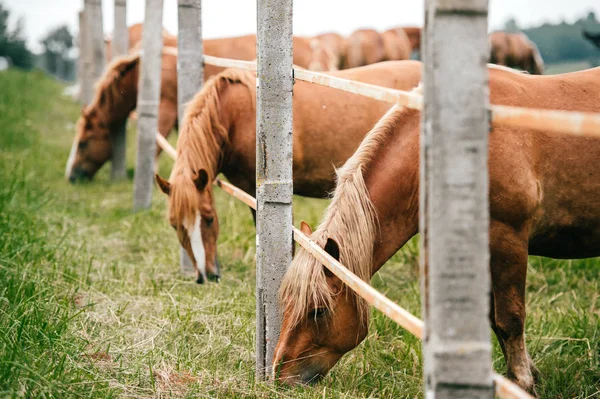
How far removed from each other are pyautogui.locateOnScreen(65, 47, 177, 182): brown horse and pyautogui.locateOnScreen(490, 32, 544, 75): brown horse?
34.6 ft

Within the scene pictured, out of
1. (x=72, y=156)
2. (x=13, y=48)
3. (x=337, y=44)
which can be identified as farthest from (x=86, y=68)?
(x=13, y=48)

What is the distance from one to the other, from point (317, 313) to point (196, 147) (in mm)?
1782

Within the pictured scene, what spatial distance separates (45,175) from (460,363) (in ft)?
21.9

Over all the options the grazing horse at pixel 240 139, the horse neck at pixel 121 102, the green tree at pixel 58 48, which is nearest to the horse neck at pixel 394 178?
the grazing horse at pixel 240 139

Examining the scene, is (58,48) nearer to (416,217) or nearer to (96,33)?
(96,33)

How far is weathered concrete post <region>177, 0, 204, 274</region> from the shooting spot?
411 cm

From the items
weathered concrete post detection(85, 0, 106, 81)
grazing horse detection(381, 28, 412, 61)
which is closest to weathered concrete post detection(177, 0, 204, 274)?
weathered concrete post detection(85, 0, 106, 81)

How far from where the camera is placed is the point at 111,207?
5.94 metres

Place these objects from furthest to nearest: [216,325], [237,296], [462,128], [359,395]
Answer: [237,296]
[216,325]
[359,395]
[462,128]

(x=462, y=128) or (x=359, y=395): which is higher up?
(x=462, y=128)

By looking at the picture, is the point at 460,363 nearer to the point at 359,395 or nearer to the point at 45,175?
the point at 359,395

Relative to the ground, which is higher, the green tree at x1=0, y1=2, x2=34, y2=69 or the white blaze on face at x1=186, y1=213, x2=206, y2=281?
the green tree at x1=0, y1=2, x2=34, y2=69

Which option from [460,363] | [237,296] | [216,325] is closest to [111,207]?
[237,296]

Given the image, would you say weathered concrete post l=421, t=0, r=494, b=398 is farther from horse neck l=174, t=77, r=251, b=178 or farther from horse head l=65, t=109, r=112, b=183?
horse head l=65, t=109, r=112, b=183
